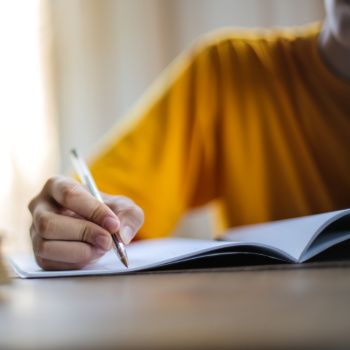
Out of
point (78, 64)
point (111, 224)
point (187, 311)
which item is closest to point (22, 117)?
point (78, 64)

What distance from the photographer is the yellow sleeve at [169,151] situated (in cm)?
94

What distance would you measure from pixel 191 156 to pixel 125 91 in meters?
0.99

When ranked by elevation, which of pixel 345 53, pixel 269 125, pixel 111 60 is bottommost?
pixel 269 125

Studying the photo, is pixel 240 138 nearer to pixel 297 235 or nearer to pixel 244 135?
pixel 244 135

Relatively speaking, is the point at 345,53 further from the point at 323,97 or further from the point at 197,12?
the point at 197,12

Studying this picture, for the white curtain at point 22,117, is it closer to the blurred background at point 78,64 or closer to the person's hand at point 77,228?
the blurred background at point 78,64

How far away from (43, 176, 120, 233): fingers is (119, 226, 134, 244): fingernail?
2cm

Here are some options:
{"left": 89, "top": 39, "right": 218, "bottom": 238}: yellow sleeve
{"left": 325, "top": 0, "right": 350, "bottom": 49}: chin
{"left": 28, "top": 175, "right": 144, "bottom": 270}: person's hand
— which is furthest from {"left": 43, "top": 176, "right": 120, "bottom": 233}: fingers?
{"left": 325, "top": 0, "right": 350, "bottom": 49}: chin

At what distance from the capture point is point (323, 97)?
3.26ft

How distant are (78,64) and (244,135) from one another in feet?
3.67

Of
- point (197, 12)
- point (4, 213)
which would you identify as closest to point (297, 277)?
point (4, 213)

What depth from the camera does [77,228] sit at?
0.48 m

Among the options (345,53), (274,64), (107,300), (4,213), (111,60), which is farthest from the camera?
(111,60)

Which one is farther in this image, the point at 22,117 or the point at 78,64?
the point at 78,64
